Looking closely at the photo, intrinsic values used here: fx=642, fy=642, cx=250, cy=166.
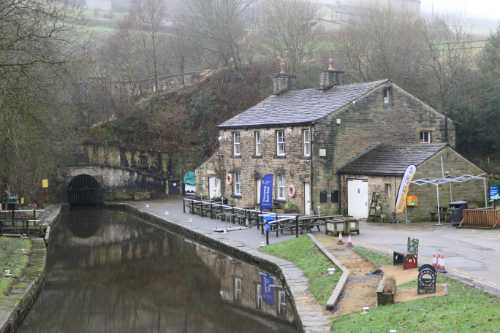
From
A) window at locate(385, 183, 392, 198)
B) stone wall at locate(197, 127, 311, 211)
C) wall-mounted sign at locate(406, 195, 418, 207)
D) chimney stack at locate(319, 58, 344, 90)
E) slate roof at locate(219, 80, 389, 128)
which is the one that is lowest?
wall-mounted sign at locate(406, 195, 418, 207)

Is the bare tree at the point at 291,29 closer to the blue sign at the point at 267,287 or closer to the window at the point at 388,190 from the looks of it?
the window at the point at 388,190

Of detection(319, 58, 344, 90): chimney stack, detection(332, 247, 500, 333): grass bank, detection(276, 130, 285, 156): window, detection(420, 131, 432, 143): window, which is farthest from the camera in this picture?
detection(319, 58, 344, 90): chimney stack

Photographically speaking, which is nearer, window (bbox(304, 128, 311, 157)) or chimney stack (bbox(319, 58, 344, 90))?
window (bbox(304, 128, 311, 157))

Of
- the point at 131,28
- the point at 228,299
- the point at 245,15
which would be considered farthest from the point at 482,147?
the point at 131,28

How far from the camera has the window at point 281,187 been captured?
105 feet

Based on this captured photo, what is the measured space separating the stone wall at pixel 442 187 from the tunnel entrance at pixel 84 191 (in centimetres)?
2765

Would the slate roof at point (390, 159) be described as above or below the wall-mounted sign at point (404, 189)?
above

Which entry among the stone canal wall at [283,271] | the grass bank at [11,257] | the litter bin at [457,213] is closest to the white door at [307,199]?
the stone canal wall at [283,271]

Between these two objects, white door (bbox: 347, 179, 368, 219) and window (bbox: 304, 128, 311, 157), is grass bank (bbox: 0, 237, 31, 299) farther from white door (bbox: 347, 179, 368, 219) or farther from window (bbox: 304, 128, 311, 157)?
white door (bbox: 347, 179, 368, 219)

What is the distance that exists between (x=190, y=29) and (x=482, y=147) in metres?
31.0

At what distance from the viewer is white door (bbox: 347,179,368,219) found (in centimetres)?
2881

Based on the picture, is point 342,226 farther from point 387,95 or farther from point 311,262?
point 387,95

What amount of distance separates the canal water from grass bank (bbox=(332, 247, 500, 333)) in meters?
1.95

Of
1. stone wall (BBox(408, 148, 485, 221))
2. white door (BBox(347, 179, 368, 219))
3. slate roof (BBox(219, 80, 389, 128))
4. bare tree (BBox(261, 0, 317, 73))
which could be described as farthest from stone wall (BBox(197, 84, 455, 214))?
bare tree (BBox(261, 0, 317, 73))
